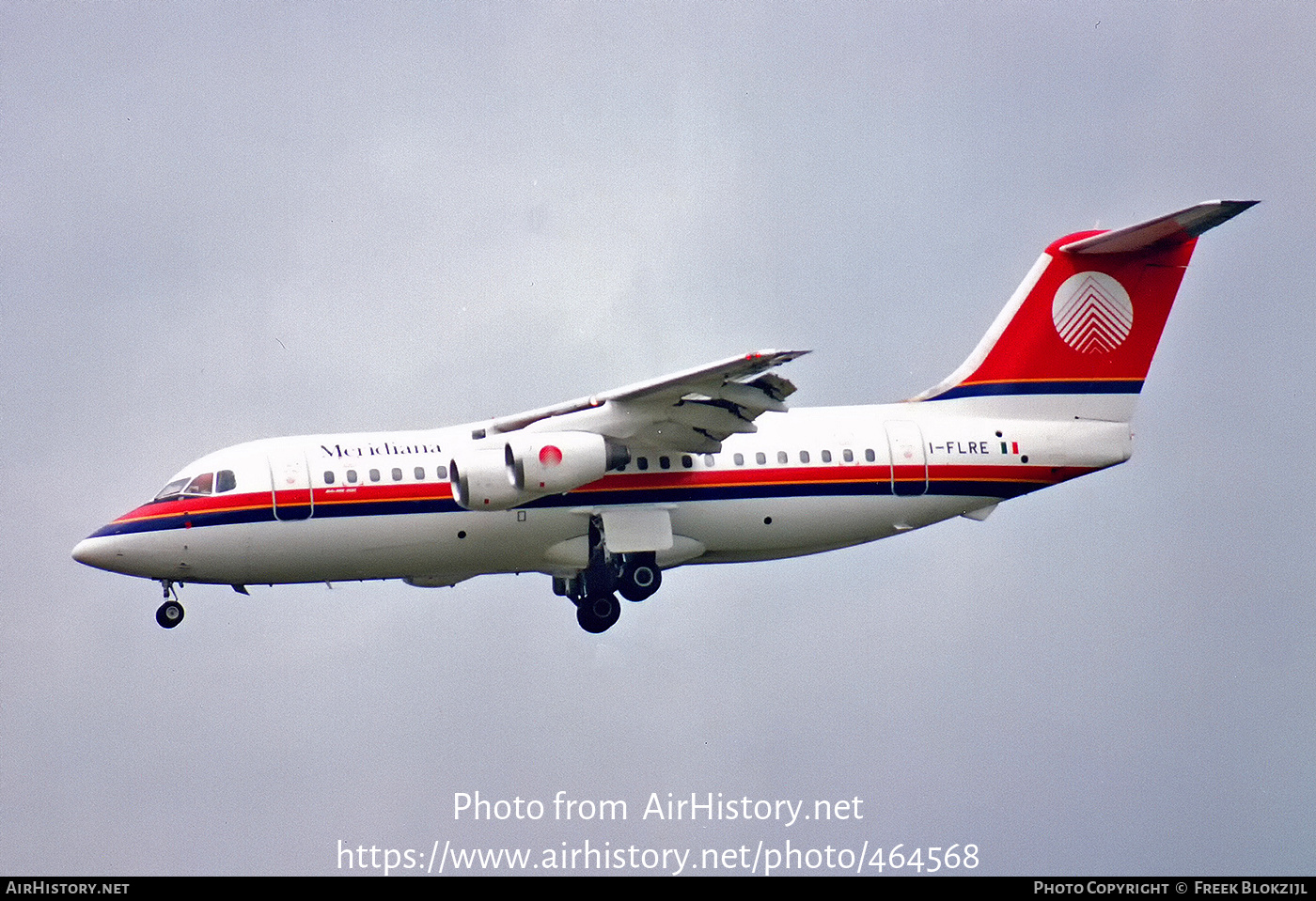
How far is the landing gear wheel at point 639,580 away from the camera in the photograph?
34544 mm

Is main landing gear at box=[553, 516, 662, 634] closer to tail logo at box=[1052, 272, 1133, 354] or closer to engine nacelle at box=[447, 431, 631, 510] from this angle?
engine nacelle at box=[447, 431, 631, 510]

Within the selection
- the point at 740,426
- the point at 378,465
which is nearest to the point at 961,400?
the point at 740,426

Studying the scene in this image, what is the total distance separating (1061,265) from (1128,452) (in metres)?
2.81

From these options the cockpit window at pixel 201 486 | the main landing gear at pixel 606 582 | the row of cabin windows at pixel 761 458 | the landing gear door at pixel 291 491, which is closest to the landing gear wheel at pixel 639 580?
the main landing gear at pixel 606 582

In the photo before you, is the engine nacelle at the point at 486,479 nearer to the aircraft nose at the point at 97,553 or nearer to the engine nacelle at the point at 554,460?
the engine nacelle at the point at 554,460

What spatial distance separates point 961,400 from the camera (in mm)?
35750

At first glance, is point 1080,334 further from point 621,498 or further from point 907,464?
point 621,498

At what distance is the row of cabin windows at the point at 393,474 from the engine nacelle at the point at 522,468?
0.96 m

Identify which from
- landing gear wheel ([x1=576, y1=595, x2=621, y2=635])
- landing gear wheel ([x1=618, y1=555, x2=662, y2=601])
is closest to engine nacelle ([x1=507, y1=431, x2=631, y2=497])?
landing gear wheel ([x1=618, y1=555, x2=662, y2=601])
